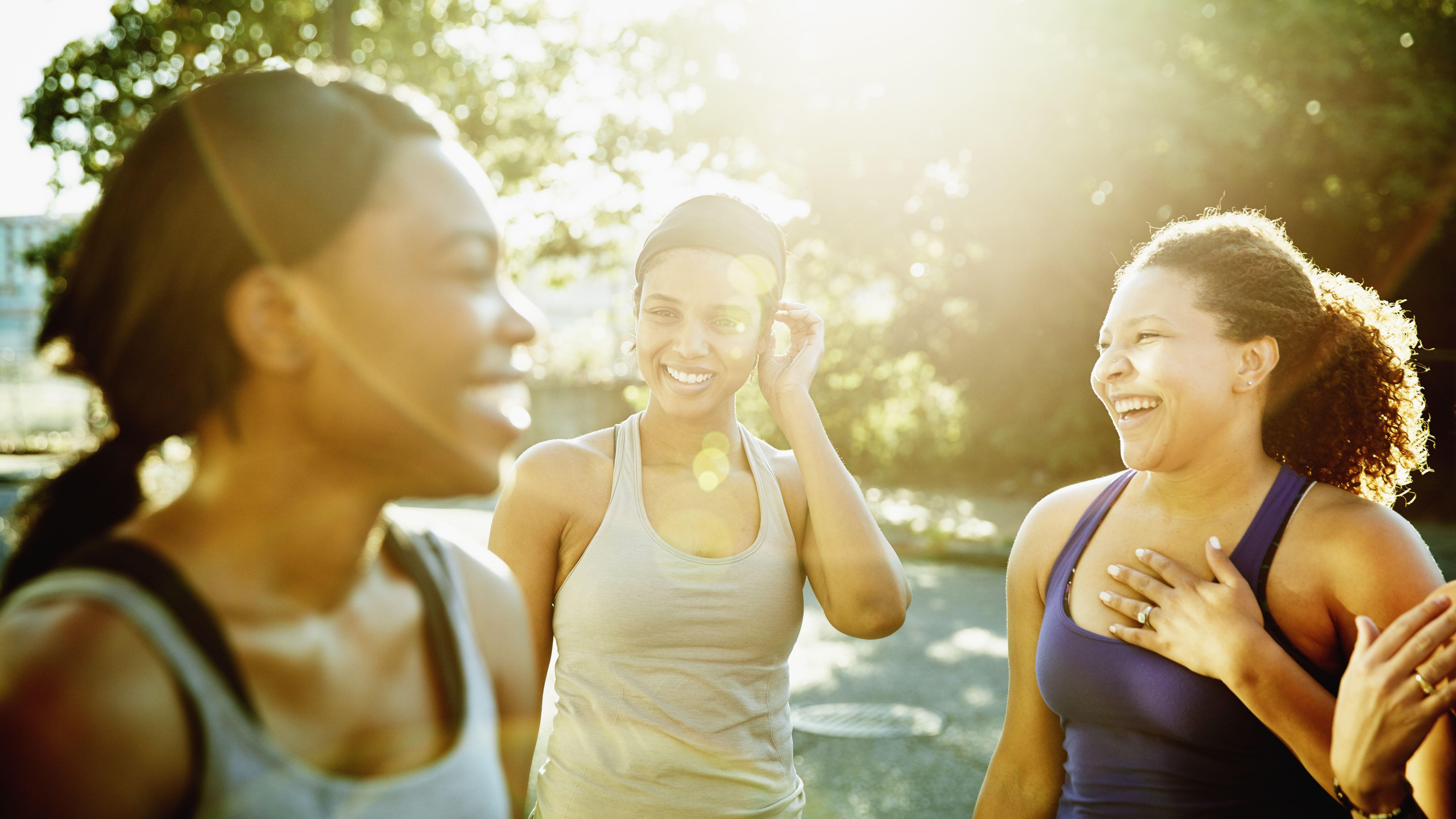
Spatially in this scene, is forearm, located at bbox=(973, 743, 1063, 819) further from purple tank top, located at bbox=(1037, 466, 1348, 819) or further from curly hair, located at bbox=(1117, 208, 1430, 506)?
curly hair, located at bbox=(1117, 208, 1430, 506)

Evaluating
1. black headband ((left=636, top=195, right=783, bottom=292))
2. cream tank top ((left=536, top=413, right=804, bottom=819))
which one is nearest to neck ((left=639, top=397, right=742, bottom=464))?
cream tank top ((left=536, top=413, right=804, bottom=819))

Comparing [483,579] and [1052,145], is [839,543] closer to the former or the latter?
[483,579]

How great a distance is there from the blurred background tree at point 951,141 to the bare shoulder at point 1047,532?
961 centimetres

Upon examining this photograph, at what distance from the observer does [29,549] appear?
3.67 ft

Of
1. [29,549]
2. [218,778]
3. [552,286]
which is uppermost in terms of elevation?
[29,549]

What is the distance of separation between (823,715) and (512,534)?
4230 millimetres

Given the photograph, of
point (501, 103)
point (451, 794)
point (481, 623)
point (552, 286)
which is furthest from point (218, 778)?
point (552, 286)

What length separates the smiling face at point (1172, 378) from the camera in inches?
90.1

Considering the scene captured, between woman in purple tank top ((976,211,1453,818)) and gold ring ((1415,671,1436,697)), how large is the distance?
237 millimetres

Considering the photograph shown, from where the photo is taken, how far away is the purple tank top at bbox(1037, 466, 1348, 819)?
208cm

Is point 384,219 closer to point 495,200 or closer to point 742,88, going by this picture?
point 495,200

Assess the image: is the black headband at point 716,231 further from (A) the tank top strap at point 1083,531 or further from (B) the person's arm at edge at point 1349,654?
(B) the person's arm at edge at point 1349,654

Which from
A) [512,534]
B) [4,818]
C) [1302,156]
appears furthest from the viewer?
[1302,156]

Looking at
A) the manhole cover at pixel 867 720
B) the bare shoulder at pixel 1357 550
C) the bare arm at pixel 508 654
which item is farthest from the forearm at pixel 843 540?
the manhole cover at pixel 867 720
